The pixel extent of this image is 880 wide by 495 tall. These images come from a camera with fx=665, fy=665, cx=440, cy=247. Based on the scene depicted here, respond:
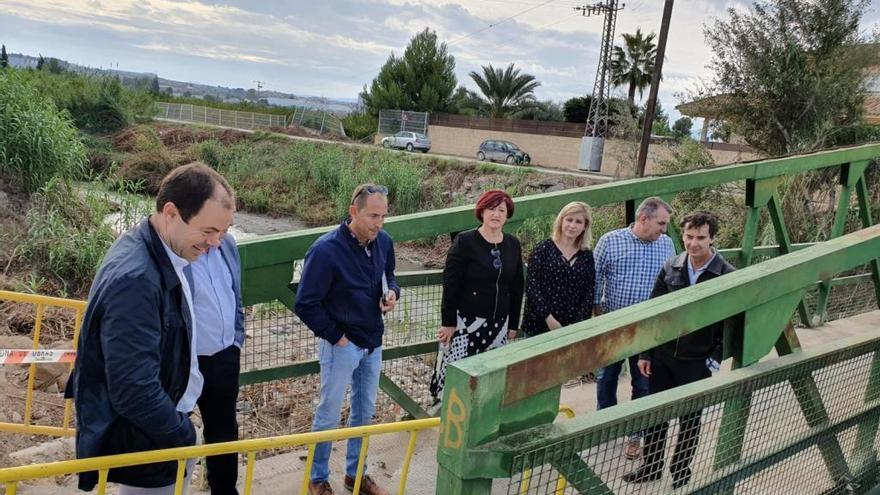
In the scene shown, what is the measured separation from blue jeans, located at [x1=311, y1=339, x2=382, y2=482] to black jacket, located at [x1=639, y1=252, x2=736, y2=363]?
4.37 ft

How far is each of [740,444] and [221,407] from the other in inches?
71.1

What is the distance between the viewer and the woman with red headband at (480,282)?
335cm

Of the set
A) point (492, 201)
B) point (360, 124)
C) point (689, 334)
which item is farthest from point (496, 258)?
point (360, 124)

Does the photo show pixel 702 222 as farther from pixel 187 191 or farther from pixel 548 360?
pixel 187 191

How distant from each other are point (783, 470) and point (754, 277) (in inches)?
34.6

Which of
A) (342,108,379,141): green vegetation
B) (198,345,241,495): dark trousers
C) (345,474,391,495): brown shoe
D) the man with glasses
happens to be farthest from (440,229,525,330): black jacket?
(342,108,379,141): green vegetation

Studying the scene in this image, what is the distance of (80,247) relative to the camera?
23.7 feet

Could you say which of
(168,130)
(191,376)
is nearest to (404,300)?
(191,376)

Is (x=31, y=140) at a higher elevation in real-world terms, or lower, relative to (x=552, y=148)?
lower

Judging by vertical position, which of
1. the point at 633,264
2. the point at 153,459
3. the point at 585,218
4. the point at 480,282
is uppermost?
the point at 585,218

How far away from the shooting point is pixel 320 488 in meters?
3.01

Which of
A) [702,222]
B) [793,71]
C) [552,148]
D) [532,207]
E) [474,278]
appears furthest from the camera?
[552,148]

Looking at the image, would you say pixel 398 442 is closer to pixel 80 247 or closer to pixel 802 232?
pixel 80 247

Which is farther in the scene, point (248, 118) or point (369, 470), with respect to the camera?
point (248, 118)
